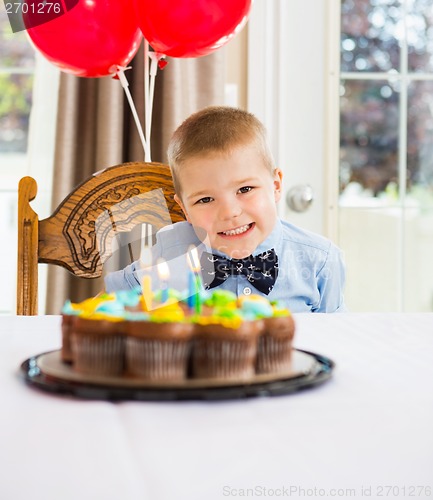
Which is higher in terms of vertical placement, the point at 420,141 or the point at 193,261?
the point at 420,141

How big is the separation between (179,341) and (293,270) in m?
0.94

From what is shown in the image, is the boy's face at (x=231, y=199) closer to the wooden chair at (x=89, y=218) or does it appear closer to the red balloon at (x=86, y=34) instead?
the wooden chair at (x=89, y=218)

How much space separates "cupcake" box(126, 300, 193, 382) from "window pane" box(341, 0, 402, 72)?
77.9 inches

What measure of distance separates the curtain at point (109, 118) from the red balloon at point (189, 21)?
0.41 m

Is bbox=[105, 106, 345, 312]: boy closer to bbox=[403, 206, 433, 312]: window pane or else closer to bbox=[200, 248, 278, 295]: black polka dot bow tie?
bbox=[200, 248, 278, 295]: black polka dot bow tie

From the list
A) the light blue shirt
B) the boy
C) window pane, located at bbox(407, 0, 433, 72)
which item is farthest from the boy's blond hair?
window pane, located at bbox(407, 0, 433, 72)

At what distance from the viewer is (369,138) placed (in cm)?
237

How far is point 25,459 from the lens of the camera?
0.39m

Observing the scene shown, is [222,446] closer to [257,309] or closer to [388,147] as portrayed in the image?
[257,309]

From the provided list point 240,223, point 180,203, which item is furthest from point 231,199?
point 180,203

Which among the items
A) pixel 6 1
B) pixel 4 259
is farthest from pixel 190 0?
pixel 4 259

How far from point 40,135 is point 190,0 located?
78 cm

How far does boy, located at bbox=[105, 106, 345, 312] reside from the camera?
1.37 metres

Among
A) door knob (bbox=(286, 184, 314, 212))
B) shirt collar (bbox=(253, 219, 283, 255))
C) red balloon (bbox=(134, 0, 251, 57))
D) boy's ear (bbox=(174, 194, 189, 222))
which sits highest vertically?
red balloon (bbox=(134, 0, 251, 57))
